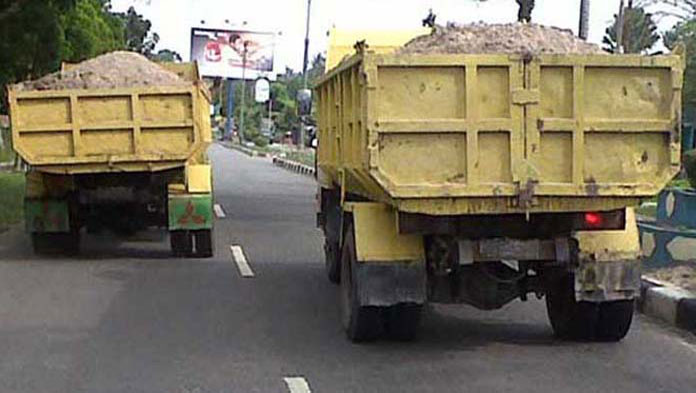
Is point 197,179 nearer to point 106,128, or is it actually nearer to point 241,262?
point 241,262

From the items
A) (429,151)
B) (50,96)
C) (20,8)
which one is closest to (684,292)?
(429,151)

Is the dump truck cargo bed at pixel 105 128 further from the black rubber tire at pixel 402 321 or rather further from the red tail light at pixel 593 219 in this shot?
the red tail light at pixel 593 219

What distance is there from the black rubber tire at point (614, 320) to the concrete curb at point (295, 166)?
2981cm

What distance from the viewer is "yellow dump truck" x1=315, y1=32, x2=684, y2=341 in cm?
940

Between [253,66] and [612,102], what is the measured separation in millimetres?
83152

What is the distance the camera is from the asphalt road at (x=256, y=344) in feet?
30.0

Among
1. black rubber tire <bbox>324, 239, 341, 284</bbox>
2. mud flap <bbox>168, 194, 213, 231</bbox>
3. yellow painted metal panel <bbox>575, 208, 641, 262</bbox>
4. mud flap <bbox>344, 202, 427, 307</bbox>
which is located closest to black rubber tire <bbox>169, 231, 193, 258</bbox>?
mud flap <bbox>168, 194, 213, 231</bbox>

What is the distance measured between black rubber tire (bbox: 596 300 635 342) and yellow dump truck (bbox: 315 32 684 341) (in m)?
0.27

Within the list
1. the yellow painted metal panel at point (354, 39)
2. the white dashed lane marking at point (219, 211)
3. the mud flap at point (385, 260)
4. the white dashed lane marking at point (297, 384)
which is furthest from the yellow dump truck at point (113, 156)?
the white dashed lane marking at point (219, 211)

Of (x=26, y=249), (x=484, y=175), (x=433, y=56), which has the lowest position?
(x=26, y=249)

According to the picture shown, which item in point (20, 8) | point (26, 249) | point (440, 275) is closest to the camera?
point (440, 275)

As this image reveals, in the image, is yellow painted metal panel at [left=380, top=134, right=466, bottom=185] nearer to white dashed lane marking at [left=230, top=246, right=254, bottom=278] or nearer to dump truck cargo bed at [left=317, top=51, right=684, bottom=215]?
dump truck cargo bed at [left=317, top=51, right=684, bottom=215]

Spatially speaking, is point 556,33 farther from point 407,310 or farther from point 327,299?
point 327,299

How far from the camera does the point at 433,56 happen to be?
9.38 metres
